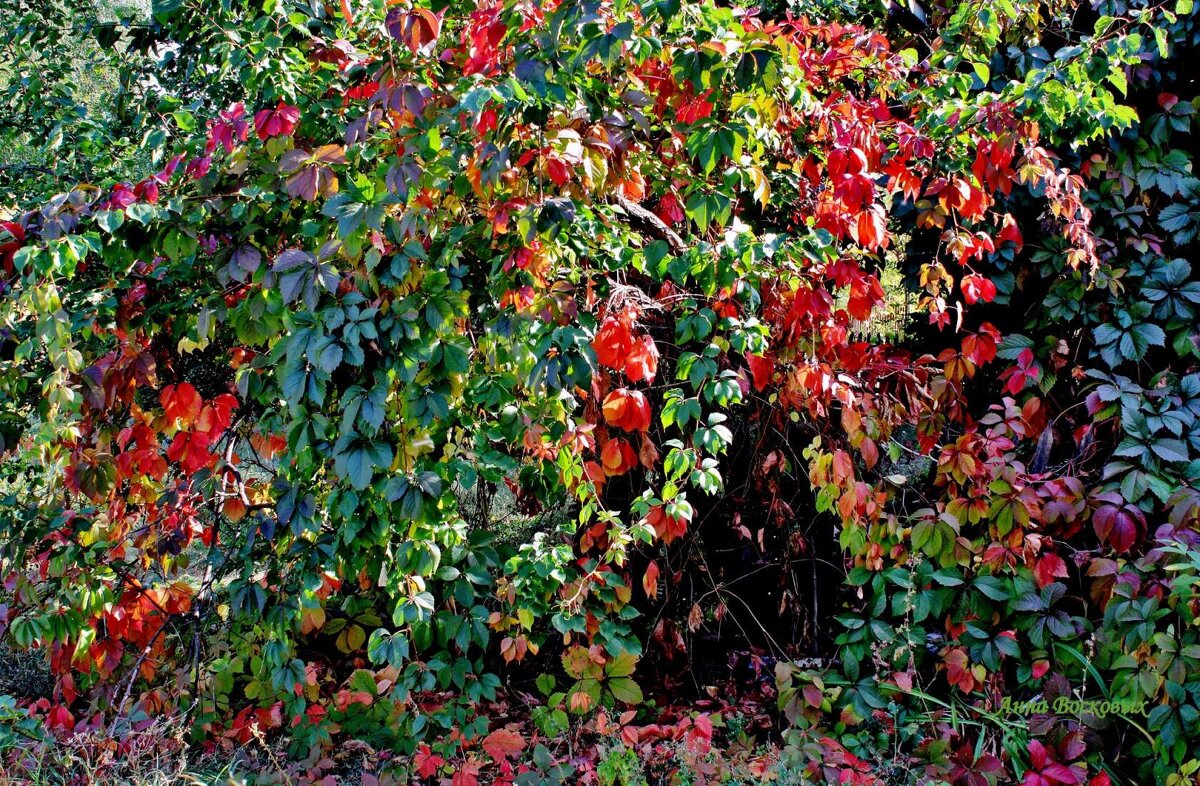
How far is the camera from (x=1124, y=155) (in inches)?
113

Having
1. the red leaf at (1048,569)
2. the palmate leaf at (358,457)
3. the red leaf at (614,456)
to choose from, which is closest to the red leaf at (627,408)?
the red leaf at (614,456)

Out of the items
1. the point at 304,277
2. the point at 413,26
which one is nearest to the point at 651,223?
the point at 413,26

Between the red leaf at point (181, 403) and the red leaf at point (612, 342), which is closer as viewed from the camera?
the red leaf at point (612, 342)

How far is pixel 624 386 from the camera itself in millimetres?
2621

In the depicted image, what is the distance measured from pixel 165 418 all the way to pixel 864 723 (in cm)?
209

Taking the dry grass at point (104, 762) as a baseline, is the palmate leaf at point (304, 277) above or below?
above

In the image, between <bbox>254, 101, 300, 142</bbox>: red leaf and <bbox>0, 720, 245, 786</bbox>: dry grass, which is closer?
<bbox>254, 101, 300, 142</bbox>: red leaf

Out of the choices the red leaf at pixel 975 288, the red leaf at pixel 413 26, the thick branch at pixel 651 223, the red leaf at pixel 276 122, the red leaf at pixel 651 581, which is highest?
the red leaf at pixel 413 26

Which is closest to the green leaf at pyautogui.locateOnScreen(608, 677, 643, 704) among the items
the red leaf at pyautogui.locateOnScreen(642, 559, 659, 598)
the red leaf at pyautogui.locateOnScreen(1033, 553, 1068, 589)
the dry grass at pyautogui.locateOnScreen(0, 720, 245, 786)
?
the red leaf at pyautogui.locateOnScreen(642, 559, 659, 598)

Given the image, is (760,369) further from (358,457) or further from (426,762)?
(426,762)

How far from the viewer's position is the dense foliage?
1.90m

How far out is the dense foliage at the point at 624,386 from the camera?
6.23 ft

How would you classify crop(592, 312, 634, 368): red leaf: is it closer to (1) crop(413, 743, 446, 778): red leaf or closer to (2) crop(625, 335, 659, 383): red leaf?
(2) crop(625, 335, 659, 383): red leaf

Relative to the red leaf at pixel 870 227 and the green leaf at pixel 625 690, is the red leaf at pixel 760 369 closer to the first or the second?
the red leaf at pixel 870 227
